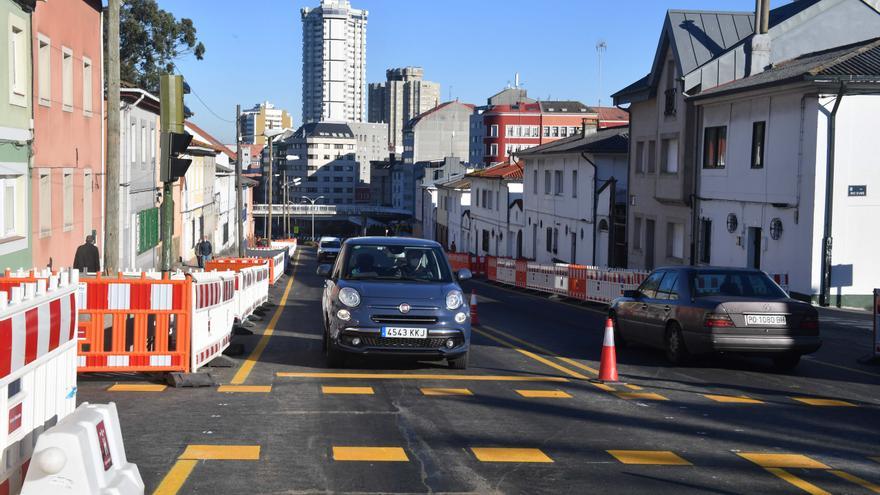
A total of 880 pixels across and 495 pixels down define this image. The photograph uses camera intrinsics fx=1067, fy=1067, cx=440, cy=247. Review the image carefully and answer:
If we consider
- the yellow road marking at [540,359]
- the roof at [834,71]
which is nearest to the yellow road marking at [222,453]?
the yellow road marking at [540,359]

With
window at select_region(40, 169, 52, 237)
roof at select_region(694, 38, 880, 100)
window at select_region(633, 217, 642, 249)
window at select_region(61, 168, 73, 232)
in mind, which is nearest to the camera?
window at select_region(40, 169, 52, 237)

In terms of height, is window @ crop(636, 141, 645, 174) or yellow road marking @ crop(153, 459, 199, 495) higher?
window @ crop(636, 141, 645, 174)

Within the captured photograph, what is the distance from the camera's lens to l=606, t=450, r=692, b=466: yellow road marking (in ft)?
26.7

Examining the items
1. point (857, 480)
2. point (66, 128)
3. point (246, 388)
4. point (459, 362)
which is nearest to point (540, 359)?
point (459, 362)

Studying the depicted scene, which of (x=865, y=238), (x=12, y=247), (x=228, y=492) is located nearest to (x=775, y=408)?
(x=228, y=492)

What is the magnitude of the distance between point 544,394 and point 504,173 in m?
57.3

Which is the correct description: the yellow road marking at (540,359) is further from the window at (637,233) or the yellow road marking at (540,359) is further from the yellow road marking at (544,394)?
the window at (637,233)

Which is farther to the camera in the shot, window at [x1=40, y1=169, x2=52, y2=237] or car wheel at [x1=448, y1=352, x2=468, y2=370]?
window at [x1=40, y1=169, x2=52, y2=237]

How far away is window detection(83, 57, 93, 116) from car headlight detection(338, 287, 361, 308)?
18512mm

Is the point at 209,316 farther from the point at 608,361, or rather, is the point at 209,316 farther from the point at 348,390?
the point at 608,361

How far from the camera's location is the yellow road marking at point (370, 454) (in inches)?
316

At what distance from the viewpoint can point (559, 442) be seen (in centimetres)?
886

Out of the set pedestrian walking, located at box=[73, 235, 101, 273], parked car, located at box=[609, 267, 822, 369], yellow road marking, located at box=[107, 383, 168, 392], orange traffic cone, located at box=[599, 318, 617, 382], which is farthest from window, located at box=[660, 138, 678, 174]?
yellow road marking, located at box=[107, 383, 168, 392]

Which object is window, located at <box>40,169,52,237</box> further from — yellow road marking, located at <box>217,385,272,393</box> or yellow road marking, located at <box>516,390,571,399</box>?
yellow road marking, located at <box>516,390,571,399</box>
